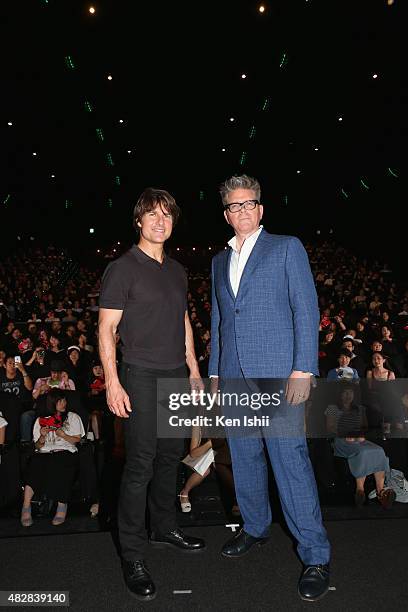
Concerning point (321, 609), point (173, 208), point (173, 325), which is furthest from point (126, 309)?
point (321, 609)

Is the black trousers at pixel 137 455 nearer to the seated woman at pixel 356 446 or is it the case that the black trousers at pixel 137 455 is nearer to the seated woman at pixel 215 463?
the seated woman at pixel 215 463

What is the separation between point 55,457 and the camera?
16.4 feet

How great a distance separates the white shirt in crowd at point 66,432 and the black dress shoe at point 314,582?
3.40m

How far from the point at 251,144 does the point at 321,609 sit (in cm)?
3251

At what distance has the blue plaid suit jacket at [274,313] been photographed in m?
2.41

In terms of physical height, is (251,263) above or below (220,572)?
above

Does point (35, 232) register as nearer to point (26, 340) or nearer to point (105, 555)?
point (26, 340)

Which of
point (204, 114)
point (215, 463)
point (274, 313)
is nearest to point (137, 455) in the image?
point (274, 313)

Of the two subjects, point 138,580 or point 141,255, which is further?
point 141,255

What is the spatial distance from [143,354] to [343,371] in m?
5.33

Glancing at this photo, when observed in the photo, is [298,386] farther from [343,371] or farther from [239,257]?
[343,371]

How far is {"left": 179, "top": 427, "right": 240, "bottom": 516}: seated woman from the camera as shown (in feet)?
14.7

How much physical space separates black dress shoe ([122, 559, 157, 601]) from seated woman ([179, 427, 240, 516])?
2.02 m

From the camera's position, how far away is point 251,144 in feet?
106
